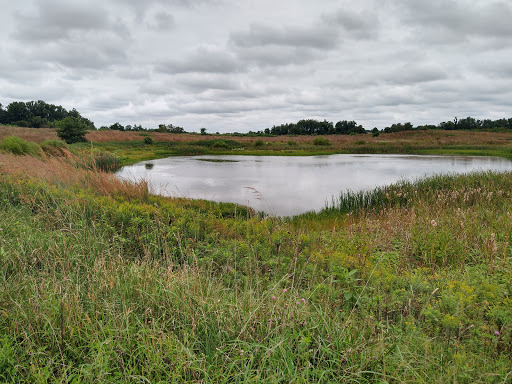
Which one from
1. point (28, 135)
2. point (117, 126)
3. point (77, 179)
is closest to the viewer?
point (77, 179)

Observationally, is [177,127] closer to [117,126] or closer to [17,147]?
[117,126]

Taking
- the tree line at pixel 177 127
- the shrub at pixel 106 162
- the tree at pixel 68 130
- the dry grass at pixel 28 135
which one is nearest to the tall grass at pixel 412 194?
the shrub at pixel 106 162

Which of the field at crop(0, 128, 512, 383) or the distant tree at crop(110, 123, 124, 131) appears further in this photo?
the distant tree at crop(110, 123, 124, 131)

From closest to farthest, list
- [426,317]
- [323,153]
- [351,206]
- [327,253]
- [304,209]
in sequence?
[426,317], [327,253], [351,206], [304,209], [323,153]

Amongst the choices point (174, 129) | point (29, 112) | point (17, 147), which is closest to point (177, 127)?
point (174, 129)

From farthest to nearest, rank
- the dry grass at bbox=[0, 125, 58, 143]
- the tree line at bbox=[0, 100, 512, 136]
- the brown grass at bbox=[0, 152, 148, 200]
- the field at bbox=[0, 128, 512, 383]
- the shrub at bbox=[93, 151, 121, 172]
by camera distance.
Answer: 1. the tree line at bbox=[0, 100, 512, 136]
2. the dry grass at bbox=[0, 125, 58, 143]
3. the shrub at bbox=[93, 151, 121, 172]
4. the brown grass at bbox=[0, 152, 148, 200]
5. the field at bbox=[0, 128, 512, 383]

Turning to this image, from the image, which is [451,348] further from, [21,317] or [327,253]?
[21,317]

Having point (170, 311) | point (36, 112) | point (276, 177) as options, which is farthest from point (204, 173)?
point (36, 112)

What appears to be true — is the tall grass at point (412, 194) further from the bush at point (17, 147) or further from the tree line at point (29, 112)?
the tree line at point (29, 112)

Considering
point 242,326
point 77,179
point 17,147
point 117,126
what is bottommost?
point 242,326

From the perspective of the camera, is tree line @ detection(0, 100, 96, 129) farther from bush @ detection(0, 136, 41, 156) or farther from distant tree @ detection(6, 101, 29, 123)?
bush @ detection(0, 136, 41, 156)

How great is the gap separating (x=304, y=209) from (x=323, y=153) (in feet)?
120

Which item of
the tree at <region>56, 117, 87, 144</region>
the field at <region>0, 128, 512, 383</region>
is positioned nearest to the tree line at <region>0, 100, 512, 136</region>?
the tree at <region>56, 117, 87, 144</region>

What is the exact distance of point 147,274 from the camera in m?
3.64
